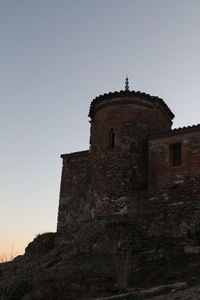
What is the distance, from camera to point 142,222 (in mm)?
17562

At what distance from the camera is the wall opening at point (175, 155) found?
59.7ft

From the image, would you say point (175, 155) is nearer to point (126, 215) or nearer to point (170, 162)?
point (170, 162)

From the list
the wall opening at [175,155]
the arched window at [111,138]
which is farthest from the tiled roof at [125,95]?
the wall opening at [175,155]

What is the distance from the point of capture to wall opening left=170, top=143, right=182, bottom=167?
18188 mm

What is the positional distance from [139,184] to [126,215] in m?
1.50

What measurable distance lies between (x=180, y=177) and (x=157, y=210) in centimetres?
160

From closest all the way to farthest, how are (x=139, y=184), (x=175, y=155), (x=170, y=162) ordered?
(x=170, y=162) < (x=175, y=155) < (x=139, y=184)

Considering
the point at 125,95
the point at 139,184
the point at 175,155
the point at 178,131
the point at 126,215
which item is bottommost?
the point at 126,215

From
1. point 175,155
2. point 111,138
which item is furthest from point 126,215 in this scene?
point 111,138

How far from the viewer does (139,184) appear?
61.5 feet

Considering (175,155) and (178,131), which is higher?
(178,131)

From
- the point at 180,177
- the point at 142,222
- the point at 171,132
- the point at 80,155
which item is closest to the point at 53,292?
the point at 142,222

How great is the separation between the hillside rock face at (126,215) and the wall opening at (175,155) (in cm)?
4

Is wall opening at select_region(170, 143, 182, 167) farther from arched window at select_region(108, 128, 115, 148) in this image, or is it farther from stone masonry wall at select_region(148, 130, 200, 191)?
arched window at select_region(108, 128, 115, 148)
